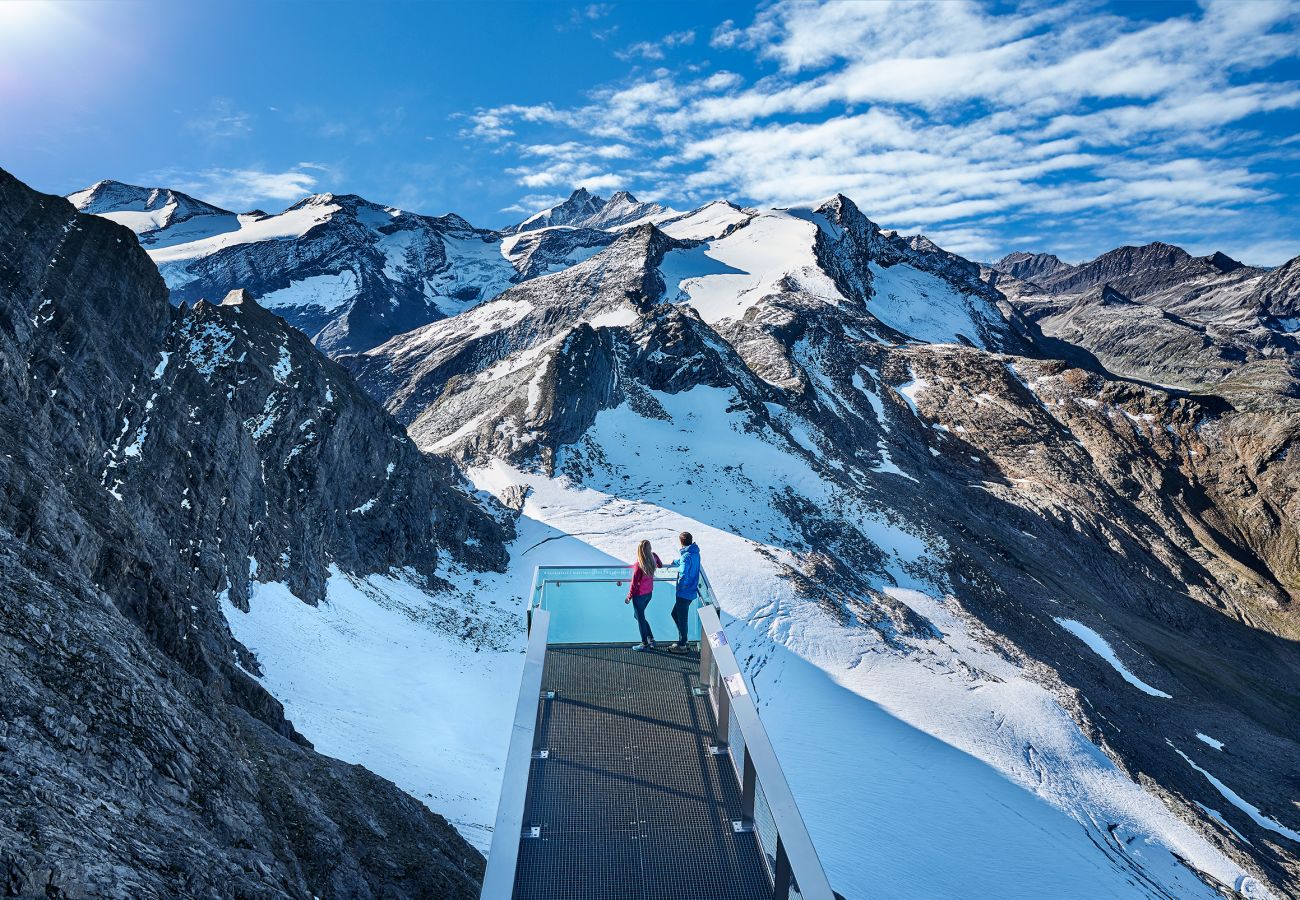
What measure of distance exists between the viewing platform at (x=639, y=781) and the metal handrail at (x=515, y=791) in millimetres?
13

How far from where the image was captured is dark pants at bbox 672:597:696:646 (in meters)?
9.69

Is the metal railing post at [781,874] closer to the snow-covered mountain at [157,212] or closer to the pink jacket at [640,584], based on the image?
the pink jacket at [640,584]

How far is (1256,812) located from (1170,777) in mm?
4510

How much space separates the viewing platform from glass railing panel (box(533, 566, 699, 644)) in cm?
3

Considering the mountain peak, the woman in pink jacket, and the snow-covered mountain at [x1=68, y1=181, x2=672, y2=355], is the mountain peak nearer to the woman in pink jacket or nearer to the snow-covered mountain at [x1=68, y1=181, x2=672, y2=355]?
the woman in pink jacket

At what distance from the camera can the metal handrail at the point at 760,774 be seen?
5.32 metres

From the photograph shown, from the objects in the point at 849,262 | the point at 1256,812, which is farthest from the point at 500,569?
the point at 849,262

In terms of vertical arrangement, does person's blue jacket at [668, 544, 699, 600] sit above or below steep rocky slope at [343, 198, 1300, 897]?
below

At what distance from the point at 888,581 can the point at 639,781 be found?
34585 millimetres

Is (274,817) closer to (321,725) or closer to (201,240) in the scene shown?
(321,725)

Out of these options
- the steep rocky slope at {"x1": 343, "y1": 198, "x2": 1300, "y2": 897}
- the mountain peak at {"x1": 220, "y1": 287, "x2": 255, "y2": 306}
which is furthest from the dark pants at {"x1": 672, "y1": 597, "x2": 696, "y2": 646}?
the mountain peak at {"x1": 220, "y1": 287, "x2": 255, "y2": 306}

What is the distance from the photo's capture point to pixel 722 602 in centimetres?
3181

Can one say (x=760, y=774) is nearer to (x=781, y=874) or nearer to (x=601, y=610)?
(x=781, y=874)

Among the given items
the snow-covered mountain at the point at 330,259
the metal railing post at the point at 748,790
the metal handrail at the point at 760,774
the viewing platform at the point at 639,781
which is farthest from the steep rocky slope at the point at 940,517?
the snow-covered mountain at the point at 330,259
